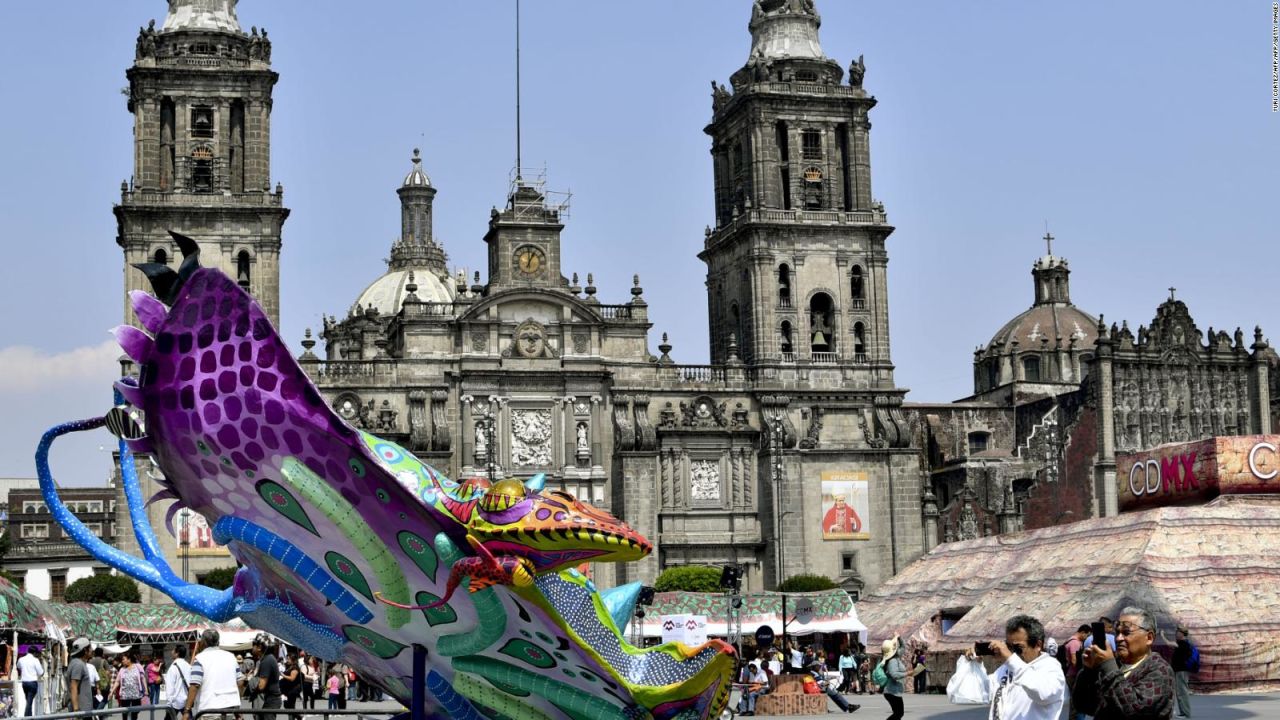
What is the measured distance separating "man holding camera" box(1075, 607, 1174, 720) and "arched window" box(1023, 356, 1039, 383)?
3205 inches

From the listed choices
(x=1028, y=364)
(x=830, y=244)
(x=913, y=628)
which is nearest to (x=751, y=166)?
(x=830, y=244)

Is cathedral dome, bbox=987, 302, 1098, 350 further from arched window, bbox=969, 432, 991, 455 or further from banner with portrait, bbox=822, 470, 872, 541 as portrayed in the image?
banner with portrait, bbox=822, 470, 872, 541

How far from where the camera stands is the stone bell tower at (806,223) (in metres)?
71.7

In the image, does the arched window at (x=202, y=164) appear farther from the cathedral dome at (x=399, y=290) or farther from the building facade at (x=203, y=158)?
the cathedral dome at (x=399, y=290)

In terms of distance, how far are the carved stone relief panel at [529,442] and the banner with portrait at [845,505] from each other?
10.8 m

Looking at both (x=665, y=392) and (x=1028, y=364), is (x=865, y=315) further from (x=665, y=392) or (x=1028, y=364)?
(x=1028, y=364)

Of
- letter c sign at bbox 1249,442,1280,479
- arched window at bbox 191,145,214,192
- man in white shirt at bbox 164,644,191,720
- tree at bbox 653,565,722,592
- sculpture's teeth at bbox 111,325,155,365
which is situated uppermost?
arched window at bbox 191,145,214,192

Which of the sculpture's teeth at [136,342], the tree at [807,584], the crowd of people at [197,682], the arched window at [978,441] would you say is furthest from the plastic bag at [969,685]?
the arched window at [978,441]

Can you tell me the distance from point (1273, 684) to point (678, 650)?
18769 millimetres

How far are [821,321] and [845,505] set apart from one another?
7.68 meters

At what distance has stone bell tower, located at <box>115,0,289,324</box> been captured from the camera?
67188 mm

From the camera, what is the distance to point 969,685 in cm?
2006

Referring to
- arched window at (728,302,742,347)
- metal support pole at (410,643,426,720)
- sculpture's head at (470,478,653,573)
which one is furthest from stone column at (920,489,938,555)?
sculpture's head at (470,478,653,573)

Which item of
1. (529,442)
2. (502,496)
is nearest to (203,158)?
(529,442)
